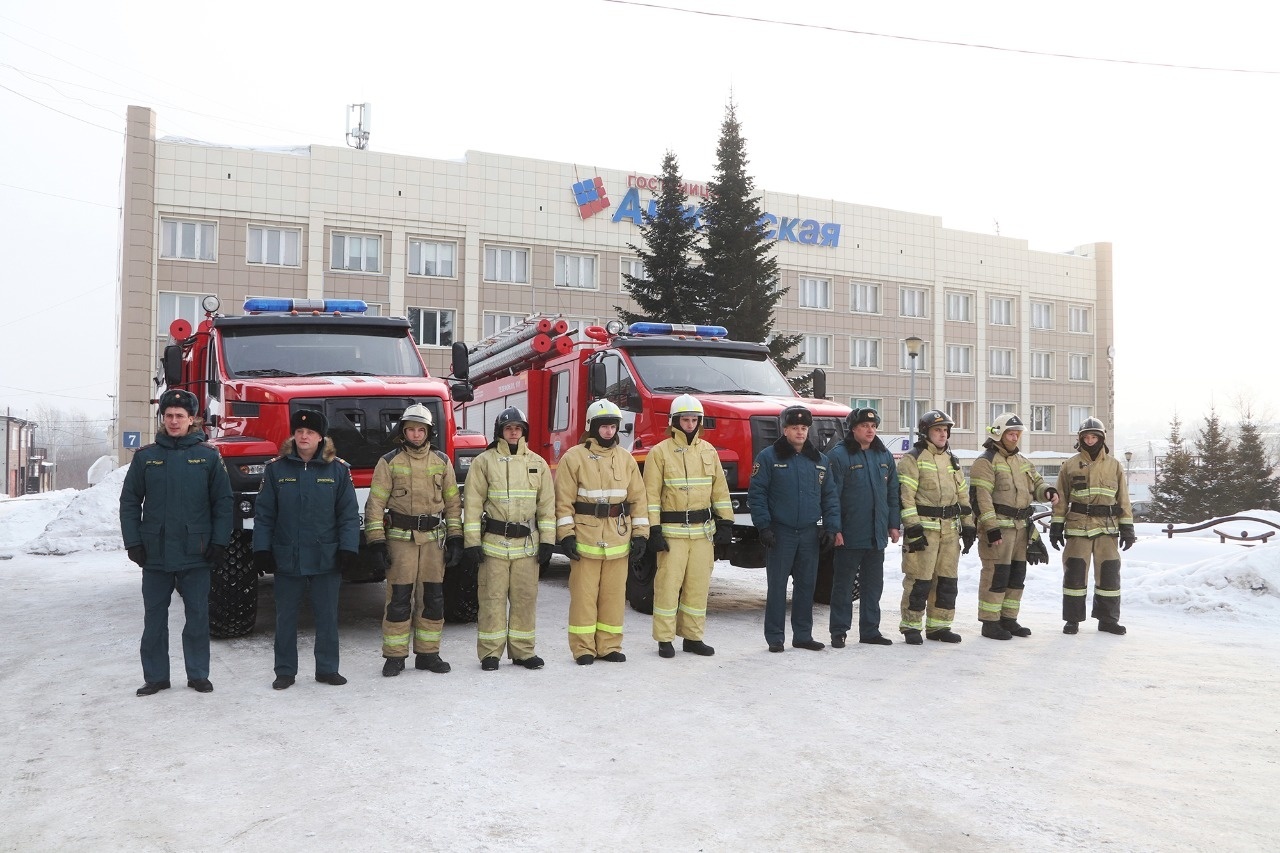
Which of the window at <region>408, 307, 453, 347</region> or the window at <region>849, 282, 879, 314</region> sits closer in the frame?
the window at <region>408, 307, 453, 347</region>

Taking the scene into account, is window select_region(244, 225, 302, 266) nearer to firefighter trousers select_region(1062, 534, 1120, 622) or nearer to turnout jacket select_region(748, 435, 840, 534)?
turnout jacket select_region(748, 435, 840, 534)

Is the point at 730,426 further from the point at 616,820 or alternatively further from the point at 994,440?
the point at 616,820

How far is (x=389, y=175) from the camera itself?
1373 inches

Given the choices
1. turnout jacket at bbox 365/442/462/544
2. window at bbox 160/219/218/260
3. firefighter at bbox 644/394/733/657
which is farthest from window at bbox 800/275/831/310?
turnout jacket at bbox 365/442/462/544

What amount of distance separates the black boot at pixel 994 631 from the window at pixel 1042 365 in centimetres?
4337

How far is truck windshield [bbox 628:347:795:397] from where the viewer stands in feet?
35.3

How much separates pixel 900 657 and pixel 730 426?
2.99m

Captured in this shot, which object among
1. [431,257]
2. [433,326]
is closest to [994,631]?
[433,326]

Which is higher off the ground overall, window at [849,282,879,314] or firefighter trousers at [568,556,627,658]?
window at [849,282,879,314]

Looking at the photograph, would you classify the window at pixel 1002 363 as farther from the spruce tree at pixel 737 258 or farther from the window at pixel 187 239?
the window at pixel 187 239

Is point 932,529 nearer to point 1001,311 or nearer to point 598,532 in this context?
point 598,532

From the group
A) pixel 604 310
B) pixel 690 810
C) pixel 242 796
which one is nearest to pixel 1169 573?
pixel 690 810

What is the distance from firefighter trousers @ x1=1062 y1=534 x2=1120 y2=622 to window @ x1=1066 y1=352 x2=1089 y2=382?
44368 mm

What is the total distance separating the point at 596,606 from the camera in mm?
7664
